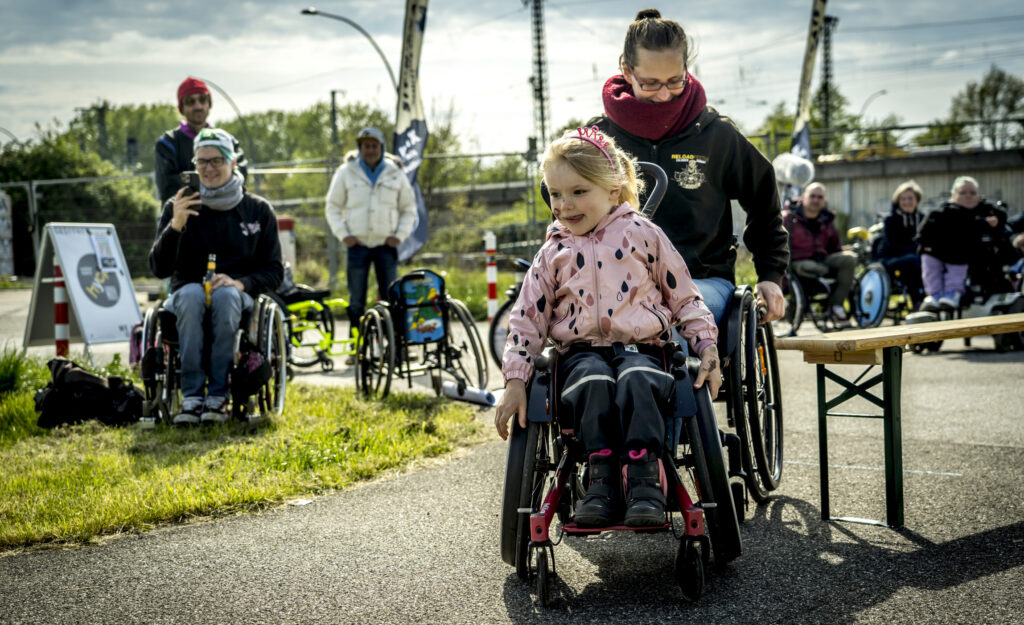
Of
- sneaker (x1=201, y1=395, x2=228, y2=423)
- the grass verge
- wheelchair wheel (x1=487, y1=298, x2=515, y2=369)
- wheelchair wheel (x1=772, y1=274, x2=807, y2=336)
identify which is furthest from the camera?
wheelchair wheel (x1=772, y1=274, x2=807, y2=336)

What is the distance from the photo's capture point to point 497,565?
368 cm

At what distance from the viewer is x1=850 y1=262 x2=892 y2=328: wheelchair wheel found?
1266cm

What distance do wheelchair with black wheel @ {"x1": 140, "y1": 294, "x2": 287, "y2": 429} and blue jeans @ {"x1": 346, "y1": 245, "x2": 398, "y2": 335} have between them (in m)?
2.96

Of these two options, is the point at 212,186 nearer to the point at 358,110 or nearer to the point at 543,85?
the point at 358,110

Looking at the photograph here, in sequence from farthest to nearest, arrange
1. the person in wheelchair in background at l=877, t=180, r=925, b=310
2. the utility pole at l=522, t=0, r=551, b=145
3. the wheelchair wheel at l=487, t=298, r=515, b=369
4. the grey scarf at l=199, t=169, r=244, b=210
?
the utility pole at l=522, t=0, r=551, b=145, the person in wheelchair in background at l=877, t=180, r=925, b=310, the wheelchair wheel at l=487, t=298, r=515, b=369, the grey scarf at l=199, t=169, r=244, b=210

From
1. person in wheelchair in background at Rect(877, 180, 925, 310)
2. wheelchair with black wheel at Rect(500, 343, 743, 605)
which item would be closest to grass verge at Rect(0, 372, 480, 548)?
wheelchair with black wheel at Rect(500, 343, 743, 605)

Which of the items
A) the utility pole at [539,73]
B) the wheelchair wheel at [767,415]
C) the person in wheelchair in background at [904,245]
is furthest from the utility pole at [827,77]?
the wheelchair wheel at [767,415]

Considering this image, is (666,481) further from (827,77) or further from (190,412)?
(827,77)

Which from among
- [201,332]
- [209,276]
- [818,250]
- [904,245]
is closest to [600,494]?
[201,332]

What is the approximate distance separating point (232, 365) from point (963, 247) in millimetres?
8326

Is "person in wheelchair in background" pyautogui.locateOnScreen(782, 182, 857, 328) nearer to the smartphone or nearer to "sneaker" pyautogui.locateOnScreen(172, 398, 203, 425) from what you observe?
the smartphone

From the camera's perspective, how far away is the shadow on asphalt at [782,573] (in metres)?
3.12

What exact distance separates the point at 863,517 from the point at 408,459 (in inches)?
96.3

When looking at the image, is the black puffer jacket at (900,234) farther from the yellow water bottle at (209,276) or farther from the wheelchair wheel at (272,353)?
the yellow water bottle at (209,276)
